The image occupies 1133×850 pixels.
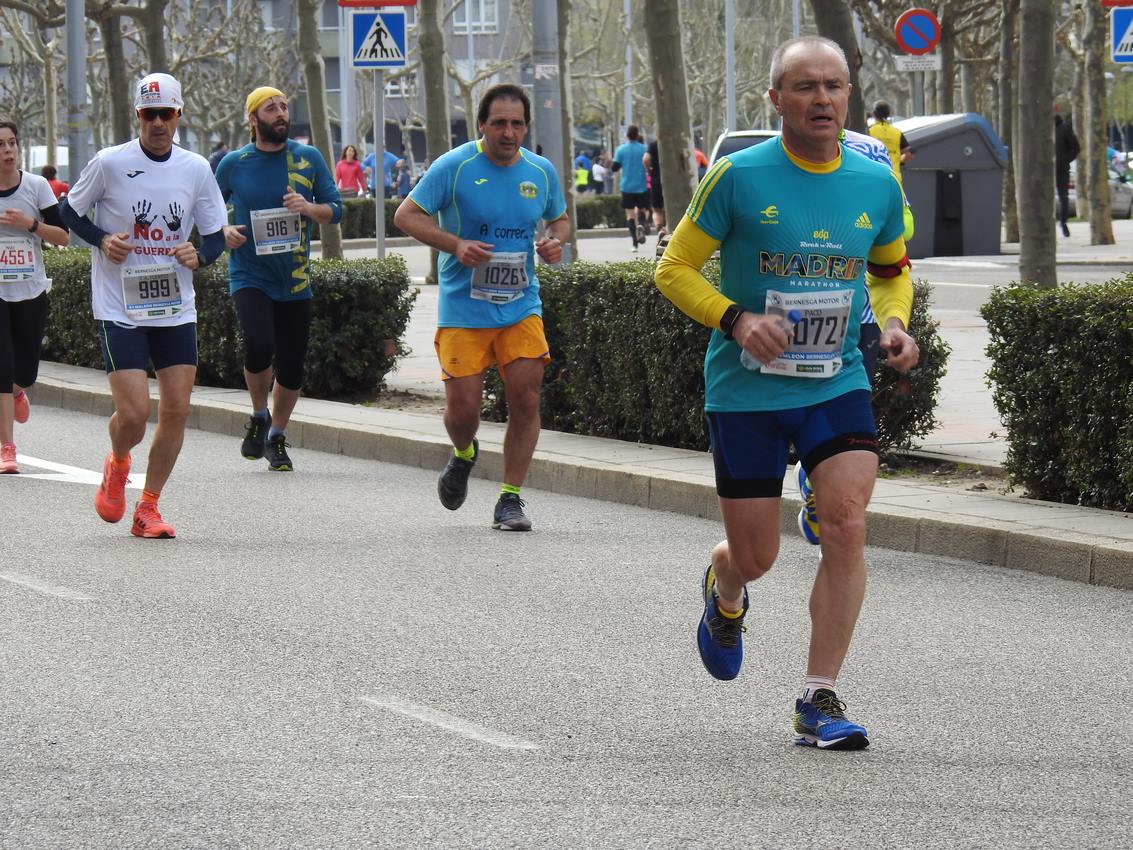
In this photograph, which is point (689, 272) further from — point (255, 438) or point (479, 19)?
point (479, 19)

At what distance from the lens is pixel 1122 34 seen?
1839 cm

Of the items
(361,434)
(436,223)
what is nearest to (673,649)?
(436,223)

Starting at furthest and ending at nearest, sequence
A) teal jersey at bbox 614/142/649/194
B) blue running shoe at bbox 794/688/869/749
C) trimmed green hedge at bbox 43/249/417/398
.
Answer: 1. teal jersey at bbox 614/142/649/194
2. trimmed green hedge at bbox 43/249/417/398
3. blue running shoe at bbox 794/688/869/749

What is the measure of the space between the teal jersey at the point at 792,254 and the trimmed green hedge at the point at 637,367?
14.3 feet

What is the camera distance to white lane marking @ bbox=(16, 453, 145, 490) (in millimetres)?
11070

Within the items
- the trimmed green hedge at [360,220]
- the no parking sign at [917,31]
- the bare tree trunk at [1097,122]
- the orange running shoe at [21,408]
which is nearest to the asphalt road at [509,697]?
the orange running shoe at [21,408]

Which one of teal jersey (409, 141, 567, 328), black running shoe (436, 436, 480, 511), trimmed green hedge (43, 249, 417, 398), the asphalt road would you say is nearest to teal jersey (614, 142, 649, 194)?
trimmed green hedge (43, 249, 417, 398)

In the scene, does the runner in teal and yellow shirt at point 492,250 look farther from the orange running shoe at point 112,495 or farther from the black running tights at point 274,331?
the black running tights at point 274,331

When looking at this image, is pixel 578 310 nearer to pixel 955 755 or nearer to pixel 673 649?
pixel 673 649

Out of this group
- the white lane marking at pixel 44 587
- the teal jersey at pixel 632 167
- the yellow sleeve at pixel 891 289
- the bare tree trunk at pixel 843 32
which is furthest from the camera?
the teal jersey at pixel 632 167

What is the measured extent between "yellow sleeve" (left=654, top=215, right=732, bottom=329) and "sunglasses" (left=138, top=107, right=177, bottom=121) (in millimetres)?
3887

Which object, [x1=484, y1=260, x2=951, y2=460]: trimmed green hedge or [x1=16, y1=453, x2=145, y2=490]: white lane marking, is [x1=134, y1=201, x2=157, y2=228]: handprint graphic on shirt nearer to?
[x1=16, y1=453, x2=145, y2=490]: white lane marking

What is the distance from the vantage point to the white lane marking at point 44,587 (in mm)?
7719

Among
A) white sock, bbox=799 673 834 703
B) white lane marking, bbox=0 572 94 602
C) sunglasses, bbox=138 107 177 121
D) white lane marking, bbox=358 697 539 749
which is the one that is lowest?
white lane marking, bbox=358 697 539 749
